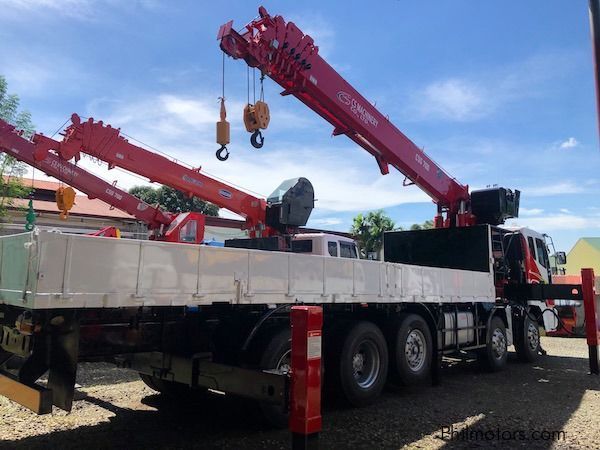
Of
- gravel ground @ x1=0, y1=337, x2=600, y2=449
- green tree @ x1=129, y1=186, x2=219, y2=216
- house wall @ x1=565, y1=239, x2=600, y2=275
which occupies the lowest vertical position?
gravel ground @ x1=0, y1=337, x2=600, y2=449

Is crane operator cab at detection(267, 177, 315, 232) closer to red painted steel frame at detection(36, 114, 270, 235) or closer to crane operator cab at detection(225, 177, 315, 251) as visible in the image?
crane operator cab at detection(225, 177, 315, 251)

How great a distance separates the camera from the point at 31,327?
4020 mm

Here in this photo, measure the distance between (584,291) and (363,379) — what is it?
5980 millimetres

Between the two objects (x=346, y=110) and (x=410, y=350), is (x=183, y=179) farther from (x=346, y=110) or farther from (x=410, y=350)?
(x=410, y=350)

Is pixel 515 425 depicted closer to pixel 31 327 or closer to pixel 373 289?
pixel 373 289

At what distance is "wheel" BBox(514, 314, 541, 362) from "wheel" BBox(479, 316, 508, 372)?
95 cm

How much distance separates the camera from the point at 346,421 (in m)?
6.23

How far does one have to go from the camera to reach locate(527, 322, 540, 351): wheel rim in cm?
1171

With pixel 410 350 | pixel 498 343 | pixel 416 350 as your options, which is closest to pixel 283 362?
pixel 410 350

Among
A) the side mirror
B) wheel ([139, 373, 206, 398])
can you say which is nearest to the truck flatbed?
wheel ([139, 373, 206, 398])

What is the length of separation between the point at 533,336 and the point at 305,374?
980 cm

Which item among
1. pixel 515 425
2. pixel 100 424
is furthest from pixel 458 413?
pixel 100 424

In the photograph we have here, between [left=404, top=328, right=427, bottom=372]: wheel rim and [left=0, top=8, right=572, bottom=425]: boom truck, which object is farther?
[left=404, top=328, right=427, bottom=372]: wheel rim

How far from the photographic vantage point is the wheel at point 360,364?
656cm
